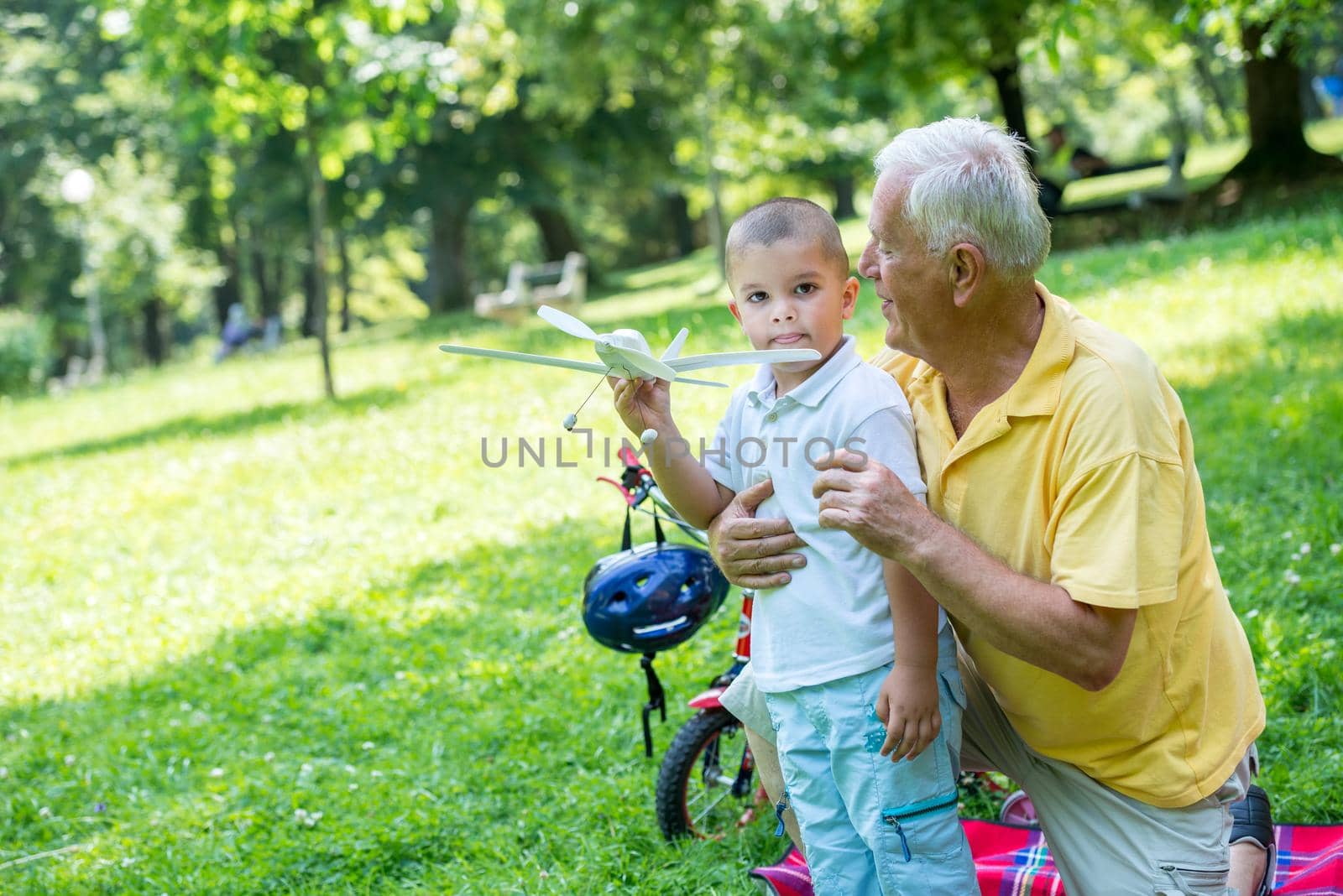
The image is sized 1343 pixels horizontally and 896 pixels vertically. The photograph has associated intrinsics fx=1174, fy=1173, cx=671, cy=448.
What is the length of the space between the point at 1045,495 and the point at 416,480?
6.60m

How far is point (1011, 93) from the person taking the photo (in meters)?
17.6

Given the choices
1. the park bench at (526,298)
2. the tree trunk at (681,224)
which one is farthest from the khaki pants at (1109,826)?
the tree trunk at (681,224)

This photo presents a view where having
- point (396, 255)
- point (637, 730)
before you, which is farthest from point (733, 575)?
point (396, 255)

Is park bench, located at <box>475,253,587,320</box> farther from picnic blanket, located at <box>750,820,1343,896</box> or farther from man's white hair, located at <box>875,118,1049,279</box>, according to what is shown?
man's white hair, located at <box>875,118,1049,279</box>

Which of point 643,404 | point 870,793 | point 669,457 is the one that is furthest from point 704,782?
point 643,404

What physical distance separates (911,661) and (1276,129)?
1404cm

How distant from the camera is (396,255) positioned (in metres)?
41.6

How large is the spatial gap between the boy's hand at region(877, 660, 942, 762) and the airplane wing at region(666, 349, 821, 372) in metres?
0.64

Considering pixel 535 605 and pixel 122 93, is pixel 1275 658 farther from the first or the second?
pixel 122 93

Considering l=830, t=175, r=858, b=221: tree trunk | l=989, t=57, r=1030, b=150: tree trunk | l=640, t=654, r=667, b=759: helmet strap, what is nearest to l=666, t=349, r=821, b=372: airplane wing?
l=640, t=654, r=667, b=759: helmet strap

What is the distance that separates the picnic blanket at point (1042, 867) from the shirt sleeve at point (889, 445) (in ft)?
3.80

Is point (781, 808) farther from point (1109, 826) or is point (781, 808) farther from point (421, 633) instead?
point (421, 633)

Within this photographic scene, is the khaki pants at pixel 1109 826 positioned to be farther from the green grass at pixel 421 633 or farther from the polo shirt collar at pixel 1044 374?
the green grass at pixel 421 633

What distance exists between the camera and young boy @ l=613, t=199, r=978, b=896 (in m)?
2.35
